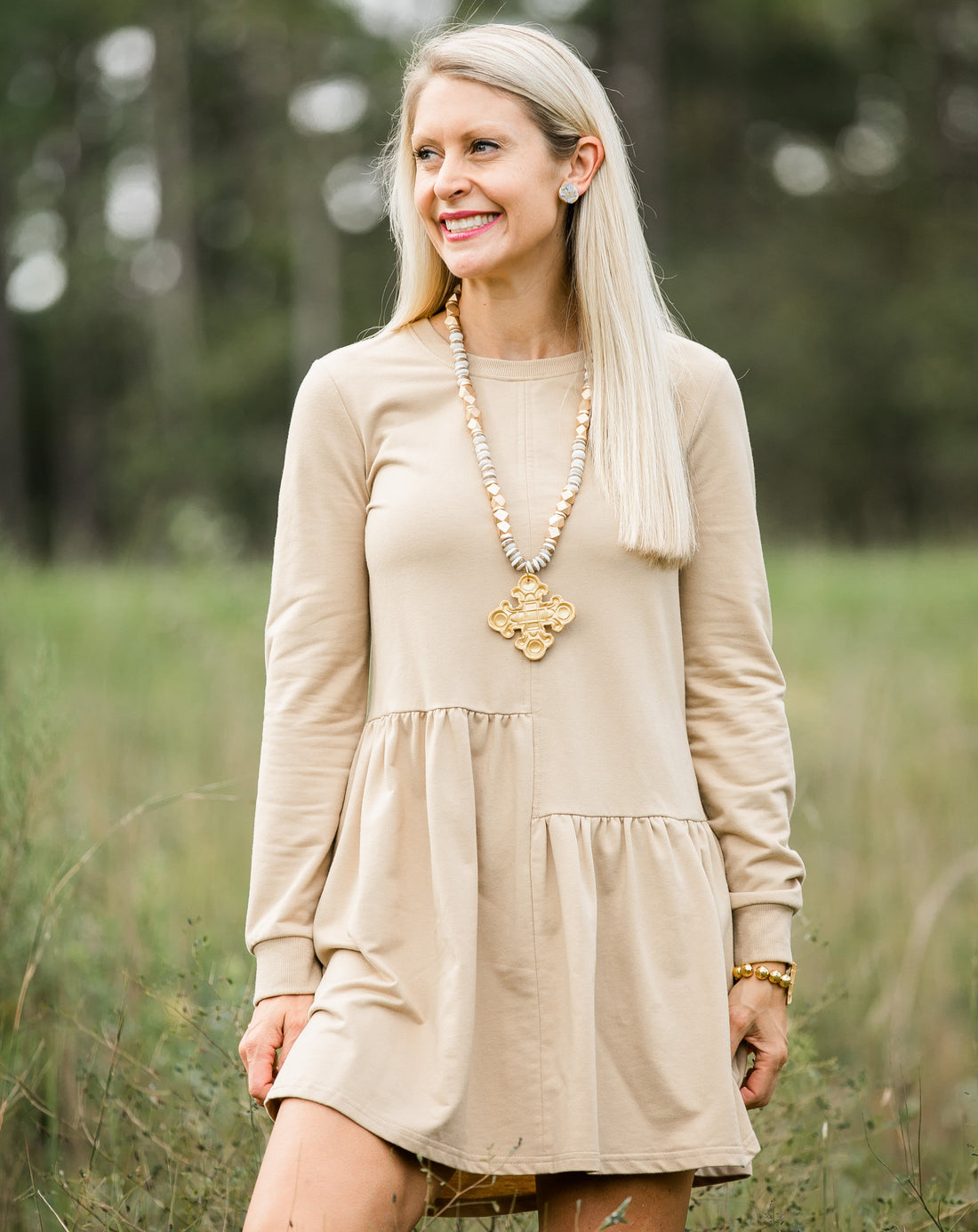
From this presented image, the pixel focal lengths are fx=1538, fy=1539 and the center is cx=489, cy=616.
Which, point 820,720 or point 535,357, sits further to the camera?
point 820,720

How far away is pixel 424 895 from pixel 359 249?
71.3ft

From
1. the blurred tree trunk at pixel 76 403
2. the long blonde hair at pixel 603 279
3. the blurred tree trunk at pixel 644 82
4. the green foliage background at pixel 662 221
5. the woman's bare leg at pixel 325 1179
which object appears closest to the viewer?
the woman's bare leg at pixel 325 1179

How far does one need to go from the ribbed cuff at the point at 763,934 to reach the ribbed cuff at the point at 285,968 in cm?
61

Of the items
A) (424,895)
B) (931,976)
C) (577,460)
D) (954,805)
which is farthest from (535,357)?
(954,805)

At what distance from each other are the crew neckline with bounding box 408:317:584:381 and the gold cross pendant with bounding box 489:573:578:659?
Answer: 0.35 m

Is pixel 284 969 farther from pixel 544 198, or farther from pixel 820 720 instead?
pixel 820 720

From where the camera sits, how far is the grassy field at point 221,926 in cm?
270

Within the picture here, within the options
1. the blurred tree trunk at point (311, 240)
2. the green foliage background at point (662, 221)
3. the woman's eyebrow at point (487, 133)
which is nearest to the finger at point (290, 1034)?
the woman's eyebrow at point (487, 133)

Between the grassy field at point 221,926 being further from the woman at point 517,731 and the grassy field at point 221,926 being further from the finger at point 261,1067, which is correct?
the woman at point 517,731

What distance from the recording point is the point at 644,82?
21797 mm

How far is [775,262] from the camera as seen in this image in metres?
22.4

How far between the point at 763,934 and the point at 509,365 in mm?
905

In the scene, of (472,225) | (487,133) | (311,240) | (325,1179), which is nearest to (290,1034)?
(325,1179)

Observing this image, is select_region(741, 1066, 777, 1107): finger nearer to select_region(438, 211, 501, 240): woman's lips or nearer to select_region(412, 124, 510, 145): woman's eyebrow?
select_region(438, 211, 501, 240): woman's lips
